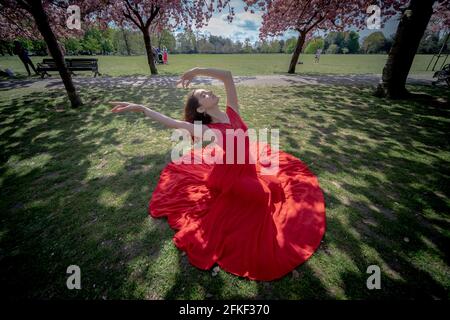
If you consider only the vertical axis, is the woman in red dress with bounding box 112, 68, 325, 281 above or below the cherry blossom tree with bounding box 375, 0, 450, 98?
below

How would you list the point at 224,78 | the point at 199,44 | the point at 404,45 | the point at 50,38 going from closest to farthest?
the point at 224,78, the point at 50,38, the point at 404,45, the point at 199,44

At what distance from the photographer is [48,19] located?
935cm

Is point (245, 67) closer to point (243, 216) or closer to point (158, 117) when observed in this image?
point (158, 117)

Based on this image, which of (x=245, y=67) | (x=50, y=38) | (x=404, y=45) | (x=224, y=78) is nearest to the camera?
(x=224, y=78)

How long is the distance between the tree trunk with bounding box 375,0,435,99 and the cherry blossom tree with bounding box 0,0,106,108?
43.5 ft

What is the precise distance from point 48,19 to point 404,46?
15.4 metres

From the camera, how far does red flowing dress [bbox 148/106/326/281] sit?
8.79 feet

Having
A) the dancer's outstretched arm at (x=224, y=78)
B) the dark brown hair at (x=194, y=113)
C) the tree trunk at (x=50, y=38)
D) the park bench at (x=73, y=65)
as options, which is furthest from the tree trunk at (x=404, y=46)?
the park bench at (x=73, y=65)

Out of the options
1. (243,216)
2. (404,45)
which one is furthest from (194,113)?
(404,45)

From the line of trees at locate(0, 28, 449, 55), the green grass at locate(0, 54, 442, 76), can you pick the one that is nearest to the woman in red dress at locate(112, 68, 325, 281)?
the green grass at locate(0, 54, 442, 76)

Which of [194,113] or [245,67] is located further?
[245,67]

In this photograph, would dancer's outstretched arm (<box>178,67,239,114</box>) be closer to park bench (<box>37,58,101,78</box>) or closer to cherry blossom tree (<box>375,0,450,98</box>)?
cherry blossom tree (<box>375,0,450,98</box>)

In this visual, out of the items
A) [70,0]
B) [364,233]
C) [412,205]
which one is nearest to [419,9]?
[412,205]

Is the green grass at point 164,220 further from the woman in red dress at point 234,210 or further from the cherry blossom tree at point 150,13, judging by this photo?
the cherry blossom tree at point 150,13
